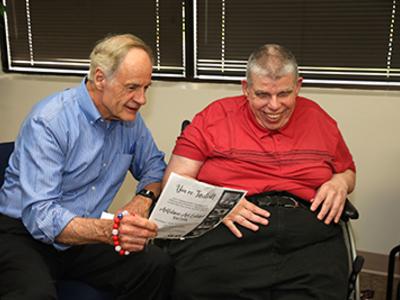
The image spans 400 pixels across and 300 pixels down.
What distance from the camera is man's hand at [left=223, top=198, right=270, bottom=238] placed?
173 centimetres

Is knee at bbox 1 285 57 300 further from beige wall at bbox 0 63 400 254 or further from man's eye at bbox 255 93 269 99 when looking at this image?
beige wall at bbox 0 63 400 254

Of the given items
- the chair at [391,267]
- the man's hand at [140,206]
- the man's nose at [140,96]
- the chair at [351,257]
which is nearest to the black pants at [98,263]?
the man's hand at [140,206]

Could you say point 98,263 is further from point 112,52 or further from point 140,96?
point 112,52

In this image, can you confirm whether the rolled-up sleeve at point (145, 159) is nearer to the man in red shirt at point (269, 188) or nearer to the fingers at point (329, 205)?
the man in red shirt at point (269, 188)

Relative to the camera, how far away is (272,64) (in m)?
1.80

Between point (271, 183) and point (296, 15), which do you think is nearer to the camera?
point (271, 183)

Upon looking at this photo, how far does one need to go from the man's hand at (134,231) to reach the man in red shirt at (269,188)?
1.04 ft

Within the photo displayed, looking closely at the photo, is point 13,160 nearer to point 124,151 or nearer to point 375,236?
point 124,151

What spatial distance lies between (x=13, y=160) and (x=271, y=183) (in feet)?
3.17

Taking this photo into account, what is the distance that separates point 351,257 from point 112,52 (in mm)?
1115

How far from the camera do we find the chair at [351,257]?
5.48 ft

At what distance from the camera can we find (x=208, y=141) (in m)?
1.94

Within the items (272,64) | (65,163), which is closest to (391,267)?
(272,64)

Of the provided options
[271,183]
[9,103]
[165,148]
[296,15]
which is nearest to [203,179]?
[271,183]
